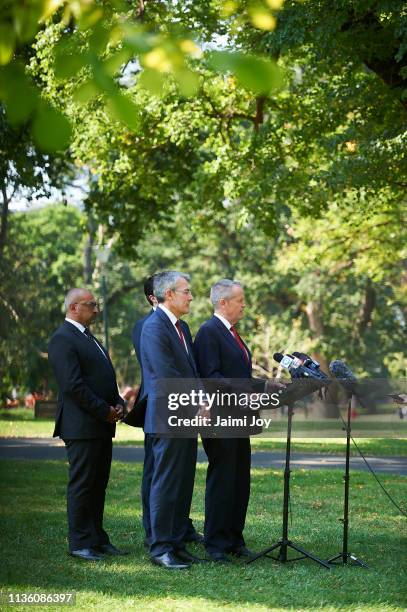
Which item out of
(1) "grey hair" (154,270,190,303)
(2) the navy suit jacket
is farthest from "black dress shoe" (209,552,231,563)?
(1) "grey hair" (154,270,190,303)

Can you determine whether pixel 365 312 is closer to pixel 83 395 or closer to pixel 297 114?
pixel 297 114

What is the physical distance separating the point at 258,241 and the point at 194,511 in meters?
32.8

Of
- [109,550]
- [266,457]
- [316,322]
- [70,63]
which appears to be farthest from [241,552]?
[316,322]

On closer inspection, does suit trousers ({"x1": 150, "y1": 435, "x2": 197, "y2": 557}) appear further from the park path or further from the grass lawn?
the park path

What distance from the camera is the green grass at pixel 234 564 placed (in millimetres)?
6656

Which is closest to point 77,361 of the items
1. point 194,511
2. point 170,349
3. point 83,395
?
point 83,395

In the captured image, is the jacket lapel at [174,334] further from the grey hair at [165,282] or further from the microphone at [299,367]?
the microphone at [299,367]

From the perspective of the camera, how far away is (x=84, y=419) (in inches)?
320

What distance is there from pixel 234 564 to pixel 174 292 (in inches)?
87.5

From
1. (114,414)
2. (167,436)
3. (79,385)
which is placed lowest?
(167,436)

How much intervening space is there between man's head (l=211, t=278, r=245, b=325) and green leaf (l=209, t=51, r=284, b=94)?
5281mm

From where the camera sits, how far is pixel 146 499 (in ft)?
28.8

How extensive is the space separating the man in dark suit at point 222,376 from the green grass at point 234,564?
40cm

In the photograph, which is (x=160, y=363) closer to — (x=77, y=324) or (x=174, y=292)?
(x=174, y=292)
